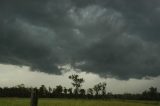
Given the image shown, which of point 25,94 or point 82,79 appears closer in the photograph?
point 25,94

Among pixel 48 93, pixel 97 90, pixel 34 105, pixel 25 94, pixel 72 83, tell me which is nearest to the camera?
pixel 34 105

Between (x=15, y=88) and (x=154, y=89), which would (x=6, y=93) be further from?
(x=154, y=89)

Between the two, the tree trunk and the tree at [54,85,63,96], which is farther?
the tree at [54,85,63,96]

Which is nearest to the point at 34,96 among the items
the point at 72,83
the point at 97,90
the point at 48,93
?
the point at 48,93

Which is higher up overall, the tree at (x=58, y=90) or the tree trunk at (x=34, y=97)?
the tree at (x=58, y=90)

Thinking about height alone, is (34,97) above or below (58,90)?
below

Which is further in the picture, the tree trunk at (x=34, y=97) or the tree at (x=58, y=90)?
the tree at (x=58, y=90)

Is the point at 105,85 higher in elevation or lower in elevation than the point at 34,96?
higher

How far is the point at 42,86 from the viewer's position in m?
138

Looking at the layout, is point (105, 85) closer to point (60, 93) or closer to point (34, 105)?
point (60, 93)

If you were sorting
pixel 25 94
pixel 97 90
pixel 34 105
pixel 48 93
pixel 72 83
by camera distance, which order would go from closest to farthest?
pixel 34 105 < pixel 25 94 < pixel 48 93 < pixel 72 83 < pixel 97 90

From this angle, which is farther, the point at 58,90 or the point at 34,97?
the point at 58,90

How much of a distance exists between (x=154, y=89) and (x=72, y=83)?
152 ft

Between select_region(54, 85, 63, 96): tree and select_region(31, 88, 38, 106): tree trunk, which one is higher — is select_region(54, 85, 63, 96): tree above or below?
above
